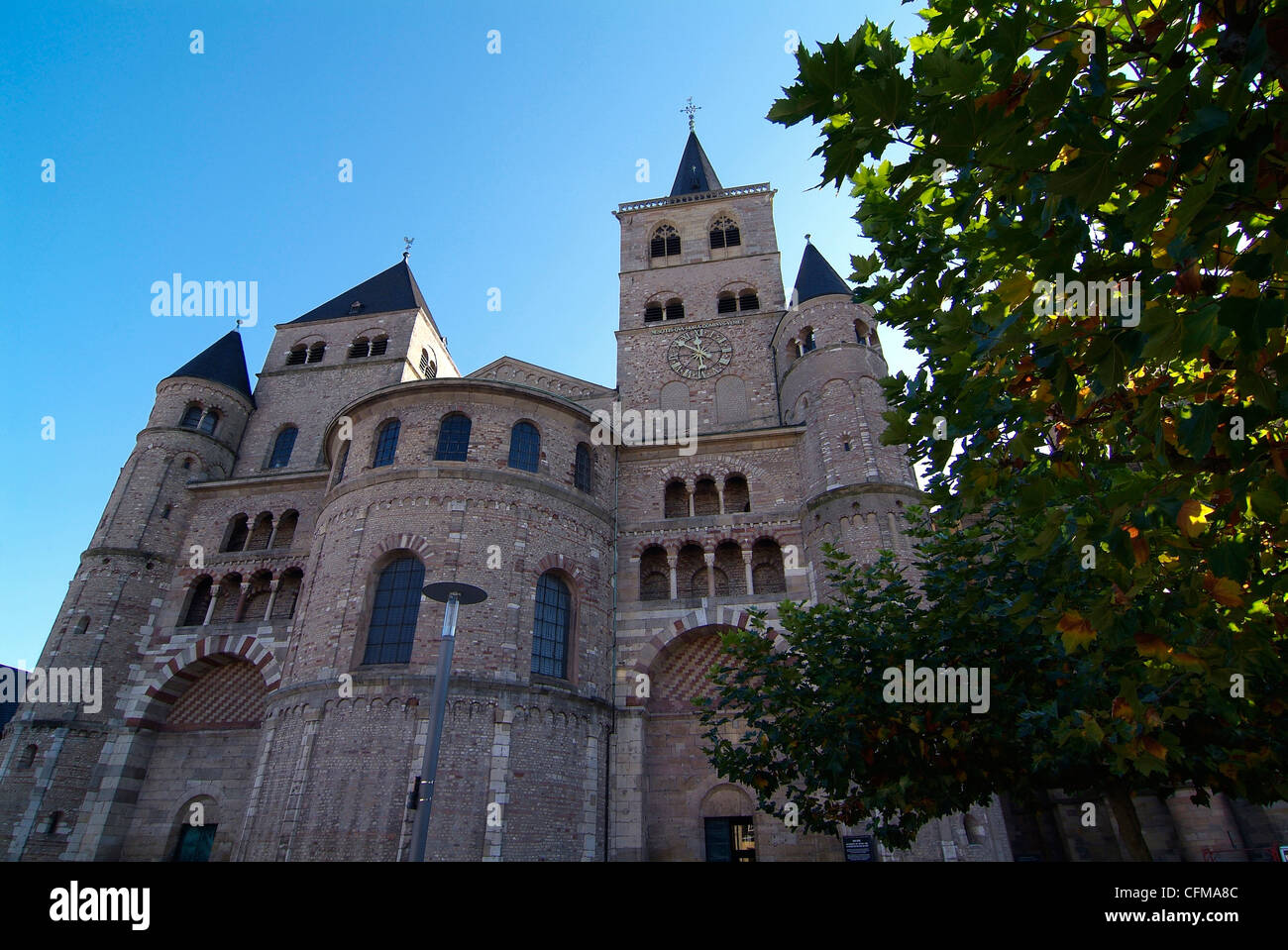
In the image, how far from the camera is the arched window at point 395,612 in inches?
709

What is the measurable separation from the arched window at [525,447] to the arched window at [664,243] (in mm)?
15669

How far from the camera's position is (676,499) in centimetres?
2353

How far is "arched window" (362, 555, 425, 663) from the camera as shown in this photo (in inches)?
709

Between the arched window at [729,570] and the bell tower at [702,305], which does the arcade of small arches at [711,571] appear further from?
the bell tower at [702,305]

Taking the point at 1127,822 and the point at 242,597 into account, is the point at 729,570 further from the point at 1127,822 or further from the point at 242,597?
the point at 242,597

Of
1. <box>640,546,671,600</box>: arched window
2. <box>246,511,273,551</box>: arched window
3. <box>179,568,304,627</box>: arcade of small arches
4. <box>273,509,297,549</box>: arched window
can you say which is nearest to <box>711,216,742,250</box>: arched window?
<box>640,546,671,600</box>: arched window

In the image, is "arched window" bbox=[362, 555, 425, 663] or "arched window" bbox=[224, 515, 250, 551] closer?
"arched window" bbox=[362, 555, 425, 663]

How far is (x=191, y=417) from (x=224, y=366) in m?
3.09

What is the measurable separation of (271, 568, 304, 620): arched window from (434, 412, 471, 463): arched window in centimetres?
705

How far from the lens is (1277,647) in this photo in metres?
6.35

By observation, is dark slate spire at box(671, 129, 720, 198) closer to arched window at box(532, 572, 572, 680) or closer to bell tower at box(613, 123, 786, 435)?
bell tower at box(613, 123, 786, 435)

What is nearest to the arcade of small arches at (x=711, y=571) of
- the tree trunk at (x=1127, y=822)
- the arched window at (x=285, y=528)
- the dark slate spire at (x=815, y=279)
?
the dark slate spire at (x=815, y=279)
